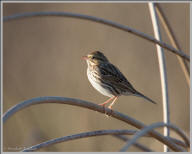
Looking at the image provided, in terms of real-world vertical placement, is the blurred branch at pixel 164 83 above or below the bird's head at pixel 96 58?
below

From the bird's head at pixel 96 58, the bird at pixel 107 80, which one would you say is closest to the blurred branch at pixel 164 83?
the bird at pixel 107 80

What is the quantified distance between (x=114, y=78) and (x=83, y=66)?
6.89 ft

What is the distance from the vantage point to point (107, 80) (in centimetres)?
526

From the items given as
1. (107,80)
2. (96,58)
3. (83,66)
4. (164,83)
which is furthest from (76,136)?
(83,66)

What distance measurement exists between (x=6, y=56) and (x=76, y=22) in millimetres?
1713

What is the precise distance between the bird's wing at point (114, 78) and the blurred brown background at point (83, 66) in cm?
144

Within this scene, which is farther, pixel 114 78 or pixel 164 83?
pixel 114 78

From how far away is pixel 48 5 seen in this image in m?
8.06

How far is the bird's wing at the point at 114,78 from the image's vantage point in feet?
17.1

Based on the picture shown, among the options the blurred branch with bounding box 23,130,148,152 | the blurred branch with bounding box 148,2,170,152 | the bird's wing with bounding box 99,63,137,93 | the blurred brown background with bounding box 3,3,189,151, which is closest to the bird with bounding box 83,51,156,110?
the bird's wing with bounding box 99,63,137,93

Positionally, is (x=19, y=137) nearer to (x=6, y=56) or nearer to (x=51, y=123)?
(x=51, y=123)

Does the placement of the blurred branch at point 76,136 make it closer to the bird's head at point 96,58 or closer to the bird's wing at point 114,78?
the bird's wing at point 114,78

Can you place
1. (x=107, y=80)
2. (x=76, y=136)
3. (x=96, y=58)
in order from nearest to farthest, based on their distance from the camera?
(x=76, y=136)
(x=107, y=80)
(x=96, y=58)

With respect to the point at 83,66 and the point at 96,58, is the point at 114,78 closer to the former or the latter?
the point at 96,58
